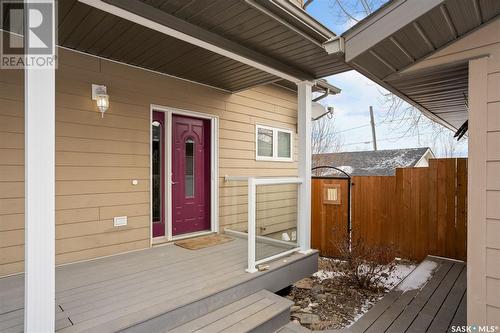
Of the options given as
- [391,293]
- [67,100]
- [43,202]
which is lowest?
[391,293]

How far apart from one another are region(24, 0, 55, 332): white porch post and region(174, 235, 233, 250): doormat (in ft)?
7.74

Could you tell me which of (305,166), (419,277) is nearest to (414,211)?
(419,277)

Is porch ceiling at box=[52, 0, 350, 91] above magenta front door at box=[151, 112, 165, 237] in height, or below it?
above

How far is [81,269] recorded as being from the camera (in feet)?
11.0

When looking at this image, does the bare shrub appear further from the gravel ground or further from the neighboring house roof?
the neighboring house roof

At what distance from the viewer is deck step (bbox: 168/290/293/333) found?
2.52m

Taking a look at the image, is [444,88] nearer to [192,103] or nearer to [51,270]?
[192,103]

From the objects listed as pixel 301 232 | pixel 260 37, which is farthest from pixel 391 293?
pixel 260 37

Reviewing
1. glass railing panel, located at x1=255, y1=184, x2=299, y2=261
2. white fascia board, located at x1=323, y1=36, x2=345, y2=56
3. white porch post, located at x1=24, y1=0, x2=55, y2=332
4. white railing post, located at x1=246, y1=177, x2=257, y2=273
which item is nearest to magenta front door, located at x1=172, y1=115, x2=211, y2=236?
glass railing panel, located at x1=255, y1=184, x2=299, y2=261

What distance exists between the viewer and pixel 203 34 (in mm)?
3002

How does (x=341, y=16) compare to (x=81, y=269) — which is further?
(x=341, y=16)

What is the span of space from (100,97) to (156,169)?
1.29 m

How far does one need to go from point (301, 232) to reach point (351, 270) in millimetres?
894

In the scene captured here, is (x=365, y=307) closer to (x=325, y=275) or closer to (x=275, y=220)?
(x=325, y=275)
